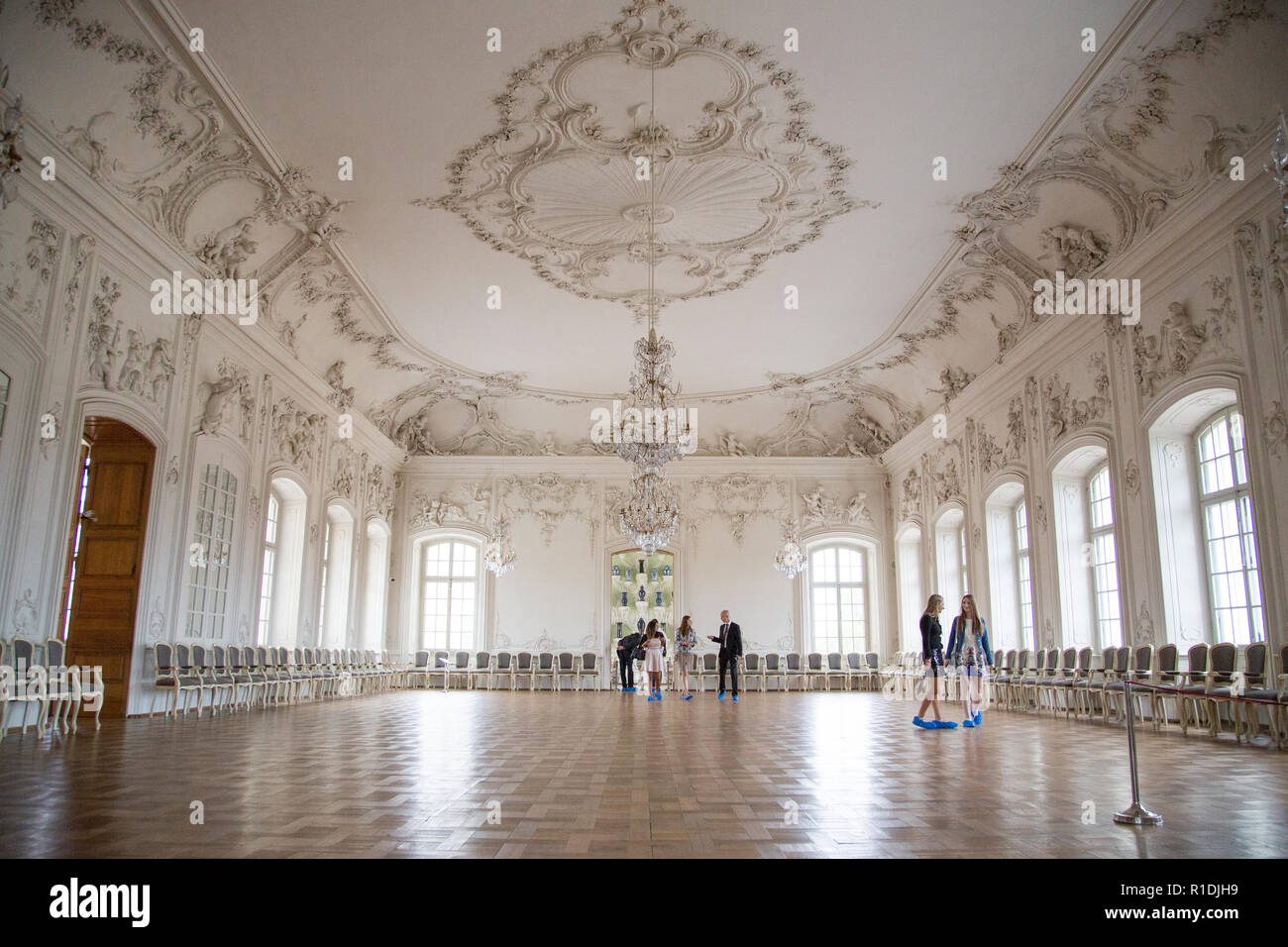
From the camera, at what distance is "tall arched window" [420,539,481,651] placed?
59.6ft

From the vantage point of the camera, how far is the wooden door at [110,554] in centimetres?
876

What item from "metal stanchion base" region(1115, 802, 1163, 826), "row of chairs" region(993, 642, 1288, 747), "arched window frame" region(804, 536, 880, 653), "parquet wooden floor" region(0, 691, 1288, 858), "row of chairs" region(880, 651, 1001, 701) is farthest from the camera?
"arched window frame" region(804, 536, 880, 653)

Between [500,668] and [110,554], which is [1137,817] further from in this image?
[500,668]

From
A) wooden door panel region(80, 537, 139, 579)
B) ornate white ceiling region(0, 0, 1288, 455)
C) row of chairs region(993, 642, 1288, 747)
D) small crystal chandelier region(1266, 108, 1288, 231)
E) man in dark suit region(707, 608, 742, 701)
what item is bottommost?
row of chairs region(993, 642, 1288, 747)

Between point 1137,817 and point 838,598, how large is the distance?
15.2 meters

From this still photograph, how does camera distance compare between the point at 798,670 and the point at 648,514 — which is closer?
the point at 648,514

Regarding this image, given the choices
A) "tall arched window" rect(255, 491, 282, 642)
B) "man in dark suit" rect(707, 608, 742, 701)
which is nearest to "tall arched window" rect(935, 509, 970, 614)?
"man in dark suit" rect(707, 608, 742, 701)

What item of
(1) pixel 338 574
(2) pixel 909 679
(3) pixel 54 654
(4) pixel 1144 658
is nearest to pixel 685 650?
(2) pixel 909 679

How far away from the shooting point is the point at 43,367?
24.2 ft

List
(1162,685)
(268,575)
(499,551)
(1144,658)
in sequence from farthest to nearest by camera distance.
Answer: (499,551) < (268,575) < (1144,658) < (1162,685)

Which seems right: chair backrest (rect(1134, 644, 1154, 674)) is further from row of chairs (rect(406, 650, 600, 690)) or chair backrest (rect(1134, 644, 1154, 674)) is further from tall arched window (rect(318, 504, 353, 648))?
tall arched window (rect(318, 504, 353, 648))

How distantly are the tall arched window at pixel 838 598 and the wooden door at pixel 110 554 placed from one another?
41.6ft

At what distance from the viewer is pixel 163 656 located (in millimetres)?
8891

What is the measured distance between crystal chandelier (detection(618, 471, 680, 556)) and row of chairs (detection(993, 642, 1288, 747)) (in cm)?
461
